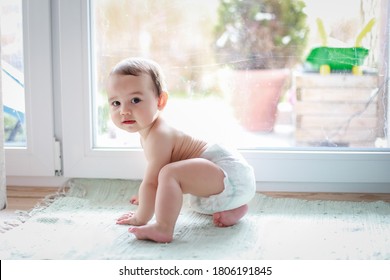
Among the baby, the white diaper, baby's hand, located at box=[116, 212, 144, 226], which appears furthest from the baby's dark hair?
baby's hand, located at box=[116, 212, 144, 226]

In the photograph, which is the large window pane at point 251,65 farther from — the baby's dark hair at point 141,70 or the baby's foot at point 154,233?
the baby's foot at point 154,233

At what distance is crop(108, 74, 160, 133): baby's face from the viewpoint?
1343 mm

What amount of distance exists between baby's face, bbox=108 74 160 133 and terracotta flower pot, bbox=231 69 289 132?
1.24 ft

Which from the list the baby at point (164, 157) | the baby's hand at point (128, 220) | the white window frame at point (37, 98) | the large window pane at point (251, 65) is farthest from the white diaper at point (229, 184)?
the white window frame at point (37, 98)

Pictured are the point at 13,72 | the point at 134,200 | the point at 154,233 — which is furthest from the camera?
the point at 13,72

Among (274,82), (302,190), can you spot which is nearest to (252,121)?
(274,82)

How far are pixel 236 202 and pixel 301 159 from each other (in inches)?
12.8

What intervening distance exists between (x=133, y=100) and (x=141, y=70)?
74mm

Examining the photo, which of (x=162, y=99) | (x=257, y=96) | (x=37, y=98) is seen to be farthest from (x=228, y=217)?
(x=37, y=98)

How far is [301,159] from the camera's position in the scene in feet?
5.27

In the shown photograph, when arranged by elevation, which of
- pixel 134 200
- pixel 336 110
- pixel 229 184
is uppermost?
pixel 336 110

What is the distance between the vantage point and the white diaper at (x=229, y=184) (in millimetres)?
1360

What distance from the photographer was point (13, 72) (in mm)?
1704

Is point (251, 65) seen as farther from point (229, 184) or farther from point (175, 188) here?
point (175, 188)
